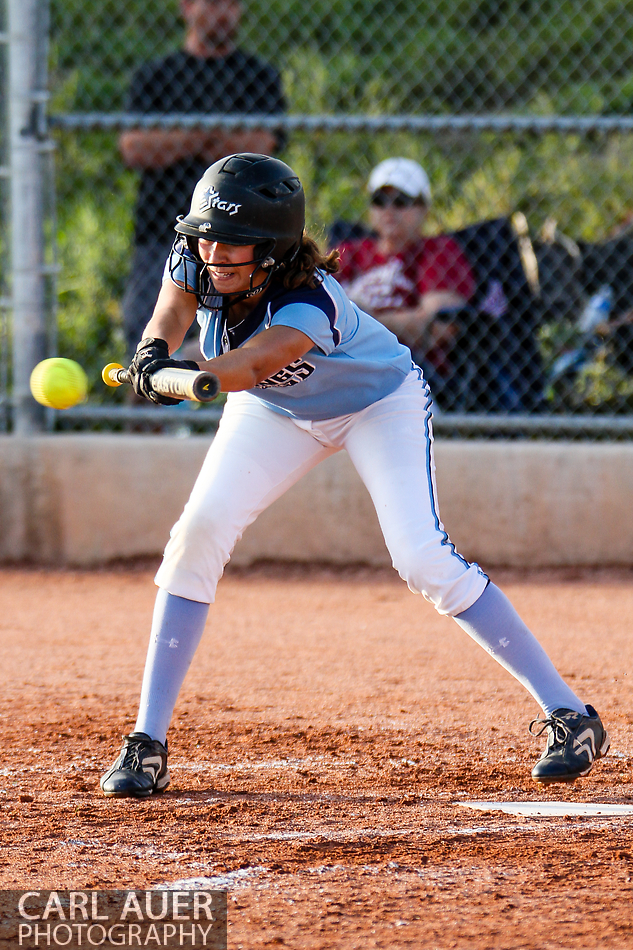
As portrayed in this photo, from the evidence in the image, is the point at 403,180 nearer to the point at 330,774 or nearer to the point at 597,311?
the point at 597,311

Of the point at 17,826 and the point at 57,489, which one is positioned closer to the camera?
the point at 17,826

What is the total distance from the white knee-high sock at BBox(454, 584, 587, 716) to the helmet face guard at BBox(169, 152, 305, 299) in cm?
101

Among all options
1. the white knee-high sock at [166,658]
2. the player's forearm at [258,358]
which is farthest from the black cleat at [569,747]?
the player's forearm at [258,358]

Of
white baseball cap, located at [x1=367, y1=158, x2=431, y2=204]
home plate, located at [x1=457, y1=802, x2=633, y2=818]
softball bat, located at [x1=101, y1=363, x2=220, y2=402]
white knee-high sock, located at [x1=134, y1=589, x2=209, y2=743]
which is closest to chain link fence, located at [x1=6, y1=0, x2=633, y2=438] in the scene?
white baseball cap, located at [x1=367, y1=158, x2=431, y2=204]

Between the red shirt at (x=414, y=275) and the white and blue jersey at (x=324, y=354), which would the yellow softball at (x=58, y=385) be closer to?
the white and blue jersey at (x=324, y=354)

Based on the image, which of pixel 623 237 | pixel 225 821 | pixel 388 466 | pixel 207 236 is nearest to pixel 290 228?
pixel 207 236

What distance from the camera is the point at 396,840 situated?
254 cm

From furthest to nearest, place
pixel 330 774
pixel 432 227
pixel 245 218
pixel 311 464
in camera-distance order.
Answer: pixel 432 227 < pixel 311 464 < pixel 330 774 < pixel 245 218

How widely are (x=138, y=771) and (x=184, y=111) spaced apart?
165 inches

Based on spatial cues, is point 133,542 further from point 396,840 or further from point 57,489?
point 396,840

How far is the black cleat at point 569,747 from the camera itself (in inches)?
113

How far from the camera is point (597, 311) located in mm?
6258

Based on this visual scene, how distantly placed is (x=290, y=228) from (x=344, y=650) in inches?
81.1

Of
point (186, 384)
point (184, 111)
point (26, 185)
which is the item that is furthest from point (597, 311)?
point (186, 384)
